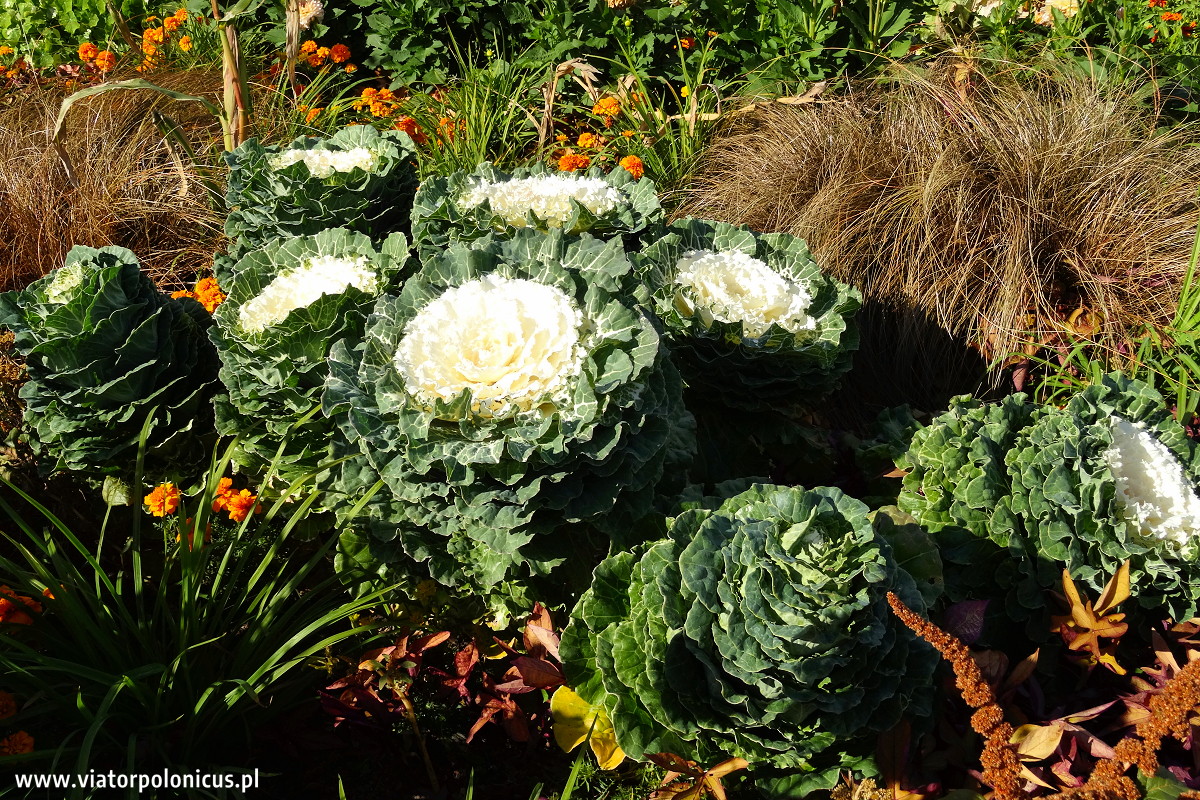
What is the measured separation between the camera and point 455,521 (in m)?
1.72

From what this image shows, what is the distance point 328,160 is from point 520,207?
0.66 m

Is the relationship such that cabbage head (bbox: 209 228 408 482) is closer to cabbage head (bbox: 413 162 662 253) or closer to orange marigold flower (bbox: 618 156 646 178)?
cabbage head (bbox: 413 162 662 253)

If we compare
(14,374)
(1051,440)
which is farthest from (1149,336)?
(14,374)

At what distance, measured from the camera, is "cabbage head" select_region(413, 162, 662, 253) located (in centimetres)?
213

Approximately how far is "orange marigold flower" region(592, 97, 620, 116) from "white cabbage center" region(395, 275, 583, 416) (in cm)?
250

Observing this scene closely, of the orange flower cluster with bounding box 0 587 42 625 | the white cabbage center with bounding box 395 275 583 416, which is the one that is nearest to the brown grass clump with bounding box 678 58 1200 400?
the white cabbage center with bounding box 395 275 583 416

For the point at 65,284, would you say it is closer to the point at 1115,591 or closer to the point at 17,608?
the point at 17,608

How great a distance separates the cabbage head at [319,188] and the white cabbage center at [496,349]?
0.81 m

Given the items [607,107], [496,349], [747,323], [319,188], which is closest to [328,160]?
[319,188]

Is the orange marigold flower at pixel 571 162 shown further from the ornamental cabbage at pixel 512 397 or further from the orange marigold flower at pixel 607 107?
the ornamental cabbage at pixel 512 397

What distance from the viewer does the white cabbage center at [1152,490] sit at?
1.84m

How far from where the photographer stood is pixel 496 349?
1.58 m

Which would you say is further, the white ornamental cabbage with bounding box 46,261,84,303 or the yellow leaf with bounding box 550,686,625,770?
the white ornamental cabbage with bounding box 46,261,84,303

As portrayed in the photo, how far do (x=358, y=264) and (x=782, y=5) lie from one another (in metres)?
2.80
